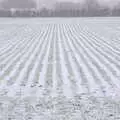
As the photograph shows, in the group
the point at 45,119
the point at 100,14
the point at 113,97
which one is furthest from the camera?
the point at 100,14

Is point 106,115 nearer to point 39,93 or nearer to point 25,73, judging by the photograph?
point 39,93

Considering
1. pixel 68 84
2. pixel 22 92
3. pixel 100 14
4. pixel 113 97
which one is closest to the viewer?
pixel 113 97

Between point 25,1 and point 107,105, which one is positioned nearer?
point 107,105

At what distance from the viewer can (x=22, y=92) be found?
534 cm

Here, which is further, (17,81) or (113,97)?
(17,81)

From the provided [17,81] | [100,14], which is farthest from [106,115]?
[100,14]

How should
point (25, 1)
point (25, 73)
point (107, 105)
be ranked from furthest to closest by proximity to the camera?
point (25, 1)
point (25, 73)
point (107, 105)

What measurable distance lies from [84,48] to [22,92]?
5828 millimetres

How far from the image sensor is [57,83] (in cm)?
588

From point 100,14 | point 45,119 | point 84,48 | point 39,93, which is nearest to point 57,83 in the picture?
point 39,93

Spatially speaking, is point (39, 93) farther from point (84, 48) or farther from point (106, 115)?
point (84, 48)

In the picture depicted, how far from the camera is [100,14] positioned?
5134 centimetres

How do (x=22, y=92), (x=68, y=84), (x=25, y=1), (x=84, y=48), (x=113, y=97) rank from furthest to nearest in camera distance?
(x=25, y=1) < (x=84, y=48) < (x=68, y=84) < (x=22, y=92) < (x=113, y=97)

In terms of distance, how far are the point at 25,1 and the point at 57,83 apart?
97.4 m
